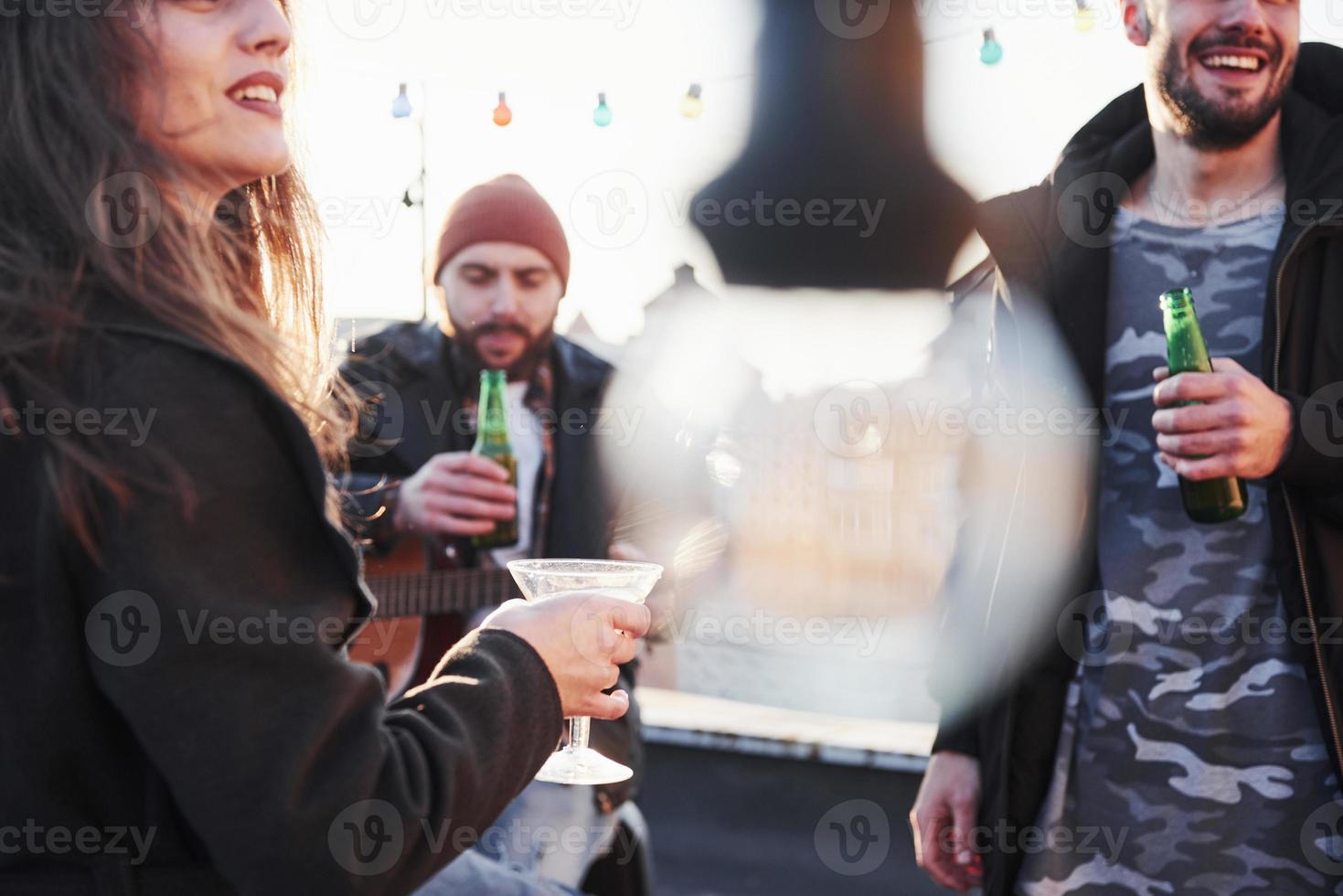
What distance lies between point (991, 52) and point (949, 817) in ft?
8.98

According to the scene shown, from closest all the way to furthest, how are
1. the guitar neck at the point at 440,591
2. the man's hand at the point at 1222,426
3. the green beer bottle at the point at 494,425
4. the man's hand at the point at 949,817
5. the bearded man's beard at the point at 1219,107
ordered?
the man's hand at the point at 1222,426
the bearded man's beard at the point at 1219,107
the man's hand at the point at 949,817
the guitar neck at the point at 440,591
the green beer bottle at the point at 494,425

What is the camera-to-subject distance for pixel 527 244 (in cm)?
388

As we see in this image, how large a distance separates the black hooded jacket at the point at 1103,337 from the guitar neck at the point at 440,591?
54.6 inches

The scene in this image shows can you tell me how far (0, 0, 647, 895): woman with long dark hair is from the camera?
1003 mm

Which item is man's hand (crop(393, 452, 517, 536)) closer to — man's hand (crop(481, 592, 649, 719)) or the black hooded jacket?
the black hooded jacket

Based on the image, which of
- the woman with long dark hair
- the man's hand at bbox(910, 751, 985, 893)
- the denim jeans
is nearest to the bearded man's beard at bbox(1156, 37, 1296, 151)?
the man's hand at bbox(910, 751, 985, 893)

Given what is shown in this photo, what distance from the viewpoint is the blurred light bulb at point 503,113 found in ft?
15.1

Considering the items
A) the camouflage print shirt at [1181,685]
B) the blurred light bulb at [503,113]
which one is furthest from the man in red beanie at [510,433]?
the camouflage print shirt at [1181,685]

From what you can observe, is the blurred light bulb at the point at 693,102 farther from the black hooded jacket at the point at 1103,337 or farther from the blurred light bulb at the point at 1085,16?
the black hooded jacket at the point at 1103,337

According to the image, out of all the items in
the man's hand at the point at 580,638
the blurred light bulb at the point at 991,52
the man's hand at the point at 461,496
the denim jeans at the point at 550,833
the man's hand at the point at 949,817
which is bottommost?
the denim jeans at the point at 550,833

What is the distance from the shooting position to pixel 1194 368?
214 centimetres

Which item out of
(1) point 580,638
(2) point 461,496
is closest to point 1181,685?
(1) point 580,638

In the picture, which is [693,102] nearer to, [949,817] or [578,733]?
[949,817]

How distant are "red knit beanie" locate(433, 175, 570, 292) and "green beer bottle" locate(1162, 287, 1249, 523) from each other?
2120 mm
